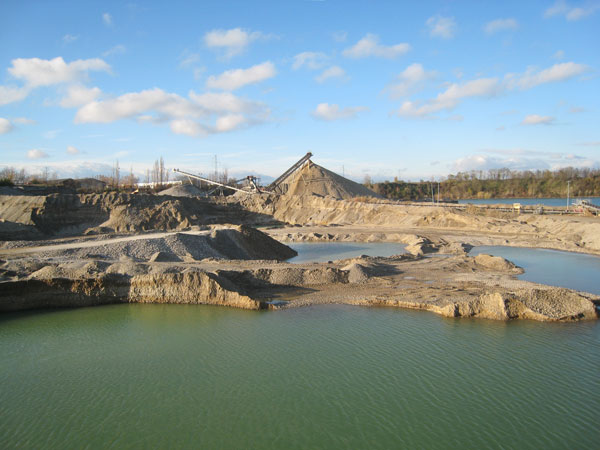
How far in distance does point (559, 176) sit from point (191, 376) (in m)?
134

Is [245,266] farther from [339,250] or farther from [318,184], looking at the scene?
[318,184]

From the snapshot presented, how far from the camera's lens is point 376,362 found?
10828mm

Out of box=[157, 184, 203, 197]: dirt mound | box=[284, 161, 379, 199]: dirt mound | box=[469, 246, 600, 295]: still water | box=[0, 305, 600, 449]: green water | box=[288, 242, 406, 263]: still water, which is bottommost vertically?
box=[0, 305, 600, 449]: green water

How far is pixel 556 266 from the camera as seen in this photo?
24891 millimetres

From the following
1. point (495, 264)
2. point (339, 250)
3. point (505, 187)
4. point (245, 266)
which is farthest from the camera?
point (505, 187)

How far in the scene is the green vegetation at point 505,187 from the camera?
101 meters

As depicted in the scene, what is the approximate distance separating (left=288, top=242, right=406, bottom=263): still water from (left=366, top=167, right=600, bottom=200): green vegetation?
6758 centimetres

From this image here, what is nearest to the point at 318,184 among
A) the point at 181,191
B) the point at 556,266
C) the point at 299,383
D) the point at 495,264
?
the point at 181,191

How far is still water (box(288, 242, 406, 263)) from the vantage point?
2960 centimetres

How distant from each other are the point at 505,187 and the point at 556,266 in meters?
104

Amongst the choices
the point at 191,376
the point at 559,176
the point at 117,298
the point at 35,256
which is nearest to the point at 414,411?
the point at 191,376

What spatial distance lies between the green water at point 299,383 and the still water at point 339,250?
14917mm

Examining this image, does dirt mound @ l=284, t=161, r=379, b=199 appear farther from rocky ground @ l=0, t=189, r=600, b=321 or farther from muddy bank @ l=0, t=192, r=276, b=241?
muddy bank @ l=0, t=192, r=276, b=241

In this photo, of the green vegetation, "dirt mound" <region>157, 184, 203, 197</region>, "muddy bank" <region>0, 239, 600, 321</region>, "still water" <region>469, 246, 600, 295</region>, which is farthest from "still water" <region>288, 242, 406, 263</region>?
the green vegetation
